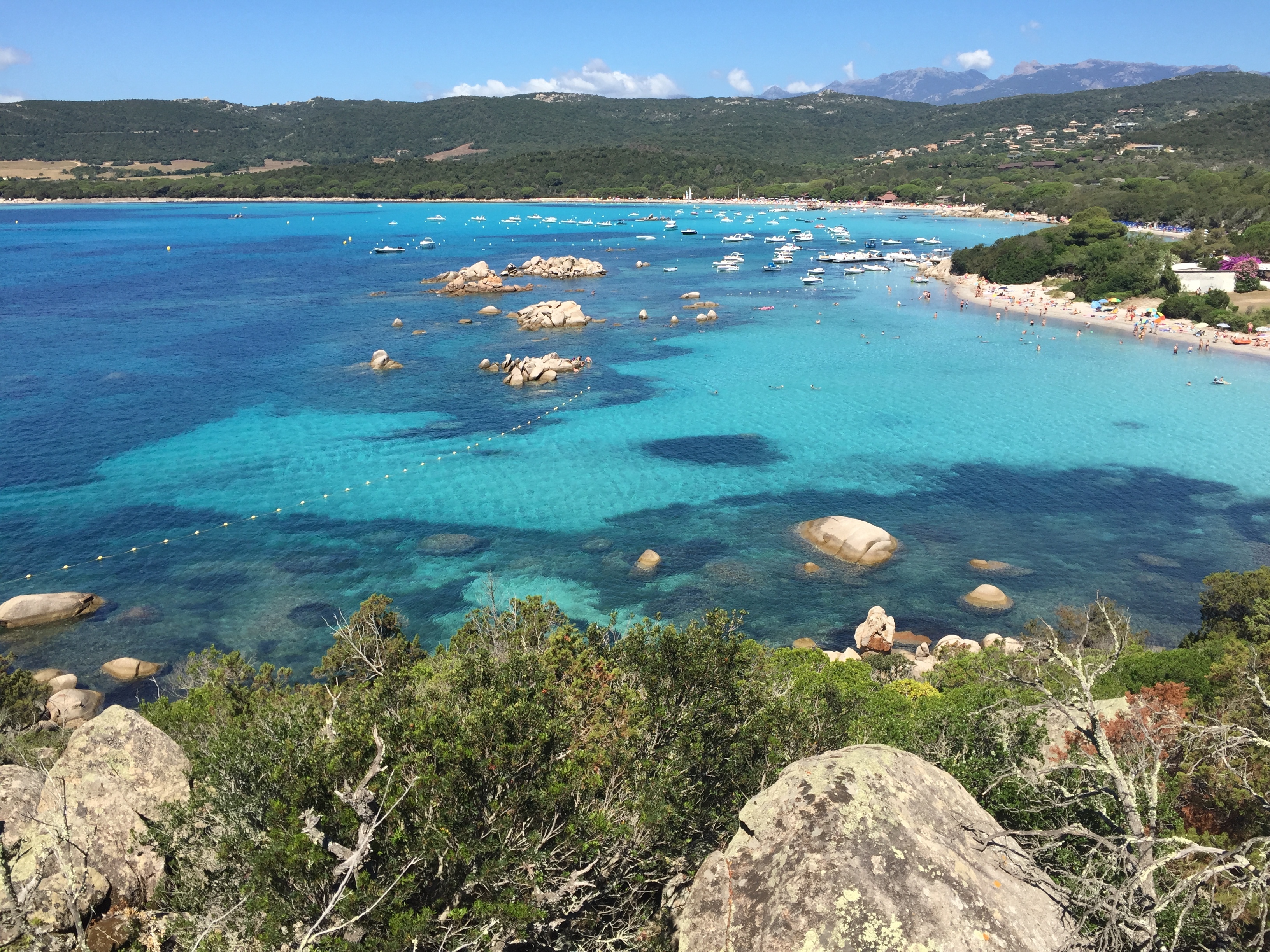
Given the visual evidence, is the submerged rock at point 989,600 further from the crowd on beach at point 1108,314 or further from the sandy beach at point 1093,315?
the sandy beach at point 1093,315

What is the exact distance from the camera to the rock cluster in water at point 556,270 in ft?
350

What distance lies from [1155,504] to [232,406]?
56.9 meters

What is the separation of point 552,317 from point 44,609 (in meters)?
53.9

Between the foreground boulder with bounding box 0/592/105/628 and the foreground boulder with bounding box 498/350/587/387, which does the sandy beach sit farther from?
the foreground boulder with bounding box 0/592/105/628

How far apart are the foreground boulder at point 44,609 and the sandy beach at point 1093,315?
7606 centimetres

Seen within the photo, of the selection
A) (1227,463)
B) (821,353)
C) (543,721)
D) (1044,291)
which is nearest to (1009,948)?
(543,721)

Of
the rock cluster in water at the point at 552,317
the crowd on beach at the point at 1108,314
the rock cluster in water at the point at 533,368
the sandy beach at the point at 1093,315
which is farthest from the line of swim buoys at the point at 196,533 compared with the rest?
the crowd on beach at the point at 1108,314

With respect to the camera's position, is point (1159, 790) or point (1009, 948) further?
point (1159, 790)

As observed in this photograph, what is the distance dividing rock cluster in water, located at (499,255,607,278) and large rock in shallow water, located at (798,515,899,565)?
79.8m

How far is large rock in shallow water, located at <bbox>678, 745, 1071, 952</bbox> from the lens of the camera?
8.20 metres

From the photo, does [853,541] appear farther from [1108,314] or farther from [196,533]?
[1108,314]

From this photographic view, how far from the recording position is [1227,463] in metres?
42.3

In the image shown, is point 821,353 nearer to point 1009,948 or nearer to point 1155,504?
point 1155,504

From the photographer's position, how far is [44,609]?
29.5m
